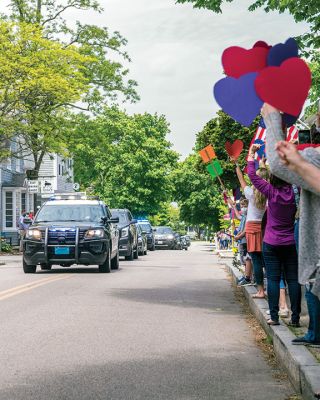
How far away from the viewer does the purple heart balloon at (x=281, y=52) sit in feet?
12.8

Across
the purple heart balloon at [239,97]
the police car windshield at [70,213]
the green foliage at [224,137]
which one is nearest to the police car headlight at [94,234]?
the police car windshield at [70,213]

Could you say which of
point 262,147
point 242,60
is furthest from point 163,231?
point 242,60

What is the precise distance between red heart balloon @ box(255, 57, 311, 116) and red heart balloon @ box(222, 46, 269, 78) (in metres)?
0.35

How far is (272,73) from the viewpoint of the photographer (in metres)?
3.74

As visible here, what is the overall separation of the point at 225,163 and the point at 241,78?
3623 centimetres

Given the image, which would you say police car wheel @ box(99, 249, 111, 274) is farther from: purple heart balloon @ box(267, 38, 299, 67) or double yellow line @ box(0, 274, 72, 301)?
purple heart balloon @ box(267, 38, 299, 67)

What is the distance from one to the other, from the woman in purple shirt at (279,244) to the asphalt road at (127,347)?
23.2 inches

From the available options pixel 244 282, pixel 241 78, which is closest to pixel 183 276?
pixel 244 282

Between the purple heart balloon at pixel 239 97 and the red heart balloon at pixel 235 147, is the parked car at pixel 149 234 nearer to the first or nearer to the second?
the red heart balloon at pixel 235 147

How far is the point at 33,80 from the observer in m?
30.9

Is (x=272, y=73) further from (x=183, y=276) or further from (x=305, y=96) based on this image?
(x=183, y=276)

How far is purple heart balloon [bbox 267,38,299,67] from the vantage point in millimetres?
3889

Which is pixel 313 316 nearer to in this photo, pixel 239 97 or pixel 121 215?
pixel 239 97

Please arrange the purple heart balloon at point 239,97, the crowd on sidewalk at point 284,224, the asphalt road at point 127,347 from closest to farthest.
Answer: the crowd on sidewalk at point 284,224
the purple heart balloon at point 239,97
the asphalt road at point 127,347
